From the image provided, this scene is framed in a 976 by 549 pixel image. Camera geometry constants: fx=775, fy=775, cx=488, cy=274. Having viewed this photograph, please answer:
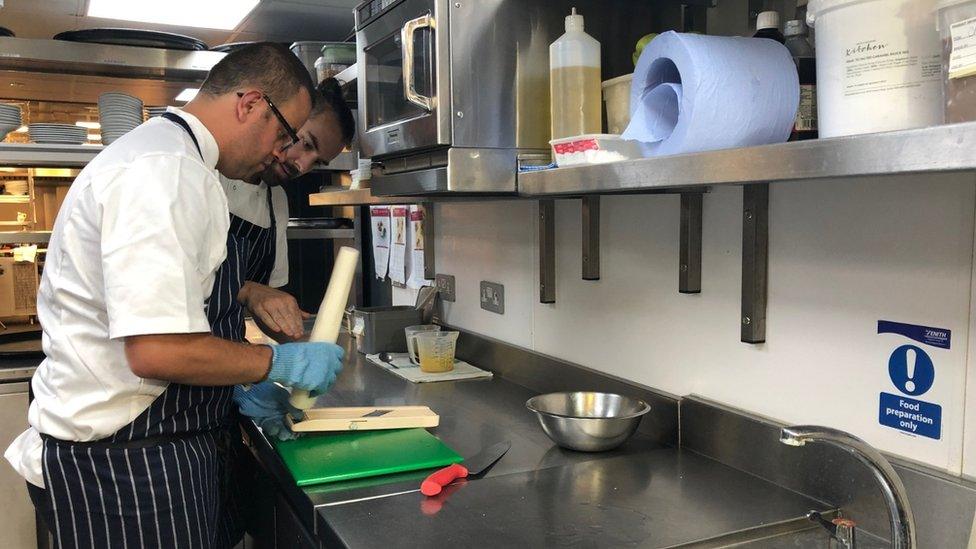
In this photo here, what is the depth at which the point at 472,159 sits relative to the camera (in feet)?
5.22

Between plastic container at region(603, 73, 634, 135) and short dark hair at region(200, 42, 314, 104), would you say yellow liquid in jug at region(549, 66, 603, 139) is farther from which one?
short dark hair at region(200, 42, 314, 104)

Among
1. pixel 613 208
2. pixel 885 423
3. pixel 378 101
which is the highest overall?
pixel 378 101

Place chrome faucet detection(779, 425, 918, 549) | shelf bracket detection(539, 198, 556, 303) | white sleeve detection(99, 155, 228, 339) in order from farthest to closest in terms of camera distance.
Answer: shelf bracket detection(539, 198, 556, 303), white sleeve detection(99, 155, 228, 339), chrome faucet detection(779, 425, 918, 549)

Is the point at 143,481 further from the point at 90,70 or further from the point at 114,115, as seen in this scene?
the point at 90,70

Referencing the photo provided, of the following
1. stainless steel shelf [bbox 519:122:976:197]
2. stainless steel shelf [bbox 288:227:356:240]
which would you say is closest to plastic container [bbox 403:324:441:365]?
stainless steel shelf [bbox 288:227:356:240]

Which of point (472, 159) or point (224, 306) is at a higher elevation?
point (472, 159)

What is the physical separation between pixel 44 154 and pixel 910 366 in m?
3.29

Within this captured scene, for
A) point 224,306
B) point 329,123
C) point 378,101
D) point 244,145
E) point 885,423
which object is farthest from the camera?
point 329,123

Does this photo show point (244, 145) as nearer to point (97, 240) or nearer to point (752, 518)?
point (97, 240)

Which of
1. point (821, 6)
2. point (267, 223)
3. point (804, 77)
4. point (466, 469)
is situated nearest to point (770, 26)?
point (804, 77)

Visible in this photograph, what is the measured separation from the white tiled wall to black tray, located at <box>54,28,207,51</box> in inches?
85.7

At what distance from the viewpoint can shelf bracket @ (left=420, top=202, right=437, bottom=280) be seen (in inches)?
115

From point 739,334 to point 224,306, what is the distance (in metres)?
1.13

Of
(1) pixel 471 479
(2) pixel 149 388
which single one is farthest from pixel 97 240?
(1) pixel 471 479
